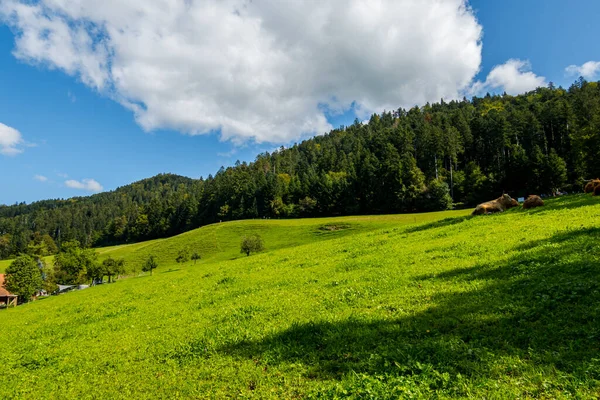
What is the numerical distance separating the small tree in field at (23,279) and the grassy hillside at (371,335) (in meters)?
66.6

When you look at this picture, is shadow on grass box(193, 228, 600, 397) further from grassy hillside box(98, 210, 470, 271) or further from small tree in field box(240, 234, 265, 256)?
grassy hillside box(98, 210, 470, 271)

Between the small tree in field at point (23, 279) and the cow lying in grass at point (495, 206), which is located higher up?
the cow lying in grass at point (495, 206)

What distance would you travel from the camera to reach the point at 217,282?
78.4ft

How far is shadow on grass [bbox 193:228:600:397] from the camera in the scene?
21.9 feet

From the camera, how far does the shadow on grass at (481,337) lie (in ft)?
21.9

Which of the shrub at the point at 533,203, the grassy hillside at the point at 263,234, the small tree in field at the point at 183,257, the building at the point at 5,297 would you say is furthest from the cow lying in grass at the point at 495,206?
the building at the point at 5,297

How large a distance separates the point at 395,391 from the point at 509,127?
152 metres

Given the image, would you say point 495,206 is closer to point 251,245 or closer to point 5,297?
point 251,245

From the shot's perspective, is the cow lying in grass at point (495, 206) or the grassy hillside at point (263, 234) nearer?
the cow lying in grass at point (495, 206)

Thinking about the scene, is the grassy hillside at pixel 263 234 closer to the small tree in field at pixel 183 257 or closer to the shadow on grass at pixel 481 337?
the small tree in field at pixel 183 257

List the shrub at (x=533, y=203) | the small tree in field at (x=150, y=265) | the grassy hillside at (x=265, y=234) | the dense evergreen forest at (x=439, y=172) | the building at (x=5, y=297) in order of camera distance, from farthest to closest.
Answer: the dense evergreen forest at (x=439, y=172)
the building at (x=5, y=297)
the grassy hillside at (x=265, y=234)
the small tree in field at (x=150, y=265)
the shrub at (x=533, y=203)

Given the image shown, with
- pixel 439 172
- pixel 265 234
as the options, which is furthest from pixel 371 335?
pixel 439 172

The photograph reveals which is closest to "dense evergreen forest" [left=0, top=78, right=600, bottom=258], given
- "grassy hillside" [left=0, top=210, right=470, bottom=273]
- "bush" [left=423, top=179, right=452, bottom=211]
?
"bush" [left=423, top=179, right=452, bottom=211]

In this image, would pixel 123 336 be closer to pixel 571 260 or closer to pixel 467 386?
pixel 467 386
